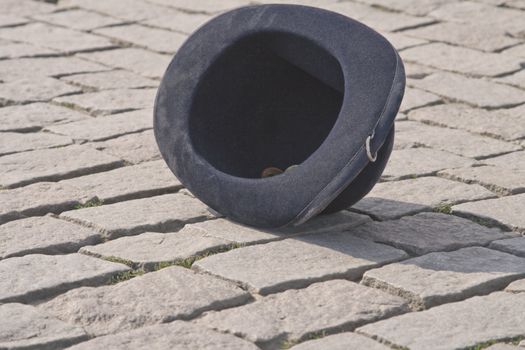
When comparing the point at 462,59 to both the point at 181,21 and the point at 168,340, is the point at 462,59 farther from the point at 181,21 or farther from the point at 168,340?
the point at 168,340

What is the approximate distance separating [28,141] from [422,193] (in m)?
1.74

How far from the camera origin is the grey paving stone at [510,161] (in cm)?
497

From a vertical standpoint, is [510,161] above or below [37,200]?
above

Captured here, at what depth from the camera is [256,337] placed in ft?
10.8

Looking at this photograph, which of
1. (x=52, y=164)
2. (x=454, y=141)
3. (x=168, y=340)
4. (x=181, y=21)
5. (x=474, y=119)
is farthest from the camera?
(x=181, y=21)

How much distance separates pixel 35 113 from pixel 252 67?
164 cm

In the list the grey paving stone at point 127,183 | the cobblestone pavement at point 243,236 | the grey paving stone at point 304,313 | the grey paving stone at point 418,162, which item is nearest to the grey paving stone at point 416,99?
the cobblestone pavement at point 243,236

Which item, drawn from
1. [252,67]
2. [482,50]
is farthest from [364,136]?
[482,50]

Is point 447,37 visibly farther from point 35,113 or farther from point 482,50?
point 35,113

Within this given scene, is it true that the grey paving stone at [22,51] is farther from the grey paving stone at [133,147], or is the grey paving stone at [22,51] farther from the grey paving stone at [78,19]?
the grey paving stone at [133,147]

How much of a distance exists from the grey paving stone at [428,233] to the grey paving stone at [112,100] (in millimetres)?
1920

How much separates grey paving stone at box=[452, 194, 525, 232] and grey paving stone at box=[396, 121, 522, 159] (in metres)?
0.62

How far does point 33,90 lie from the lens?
603 centimetres

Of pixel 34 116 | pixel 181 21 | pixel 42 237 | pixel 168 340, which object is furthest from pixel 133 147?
pixel 181 21
